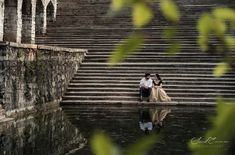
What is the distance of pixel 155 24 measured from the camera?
24.2 meters

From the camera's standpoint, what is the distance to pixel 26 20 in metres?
24.2

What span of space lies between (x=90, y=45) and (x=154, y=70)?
12.6ft

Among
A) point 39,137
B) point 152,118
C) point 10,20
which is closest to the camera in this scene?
point 39,137

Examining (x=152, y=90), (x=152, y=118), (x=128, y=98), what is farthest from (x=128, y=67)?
(x=152, y=118)

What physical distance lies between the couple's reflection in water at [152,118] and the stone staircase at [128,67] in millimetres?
1433

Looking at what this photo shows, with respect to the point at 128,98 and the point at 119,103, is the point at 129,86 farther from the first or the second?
the point at 119,103

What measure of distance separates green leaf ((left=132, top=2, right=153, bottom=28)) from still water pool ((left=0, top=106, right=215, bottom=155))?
290 inches

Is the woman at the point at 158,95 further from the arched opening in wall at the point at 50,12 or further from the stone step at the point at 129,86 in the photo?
the arched opening in wall at the point at 50,12

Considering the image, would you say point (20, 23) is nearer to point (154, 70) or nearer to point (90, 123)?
point (154, 70)

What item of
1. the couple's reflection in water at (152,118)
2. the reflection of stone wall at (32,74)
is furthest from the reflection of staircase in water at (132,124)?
the reflection of stone wall at (32,74)

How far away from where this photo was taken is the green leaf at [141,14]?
3.25ft

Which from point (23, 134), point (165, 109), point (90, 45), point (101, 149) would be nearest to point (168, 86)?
point (165, 109)

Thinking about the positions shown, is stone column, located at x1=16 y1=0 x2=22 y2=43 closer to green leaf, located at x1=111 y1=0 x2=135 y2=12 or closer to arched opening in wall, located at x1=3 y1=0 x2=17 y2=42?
arched opening in wall, located at x1=3 y1=0 x2=17 y2=42

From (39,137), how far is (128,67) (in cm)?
983
